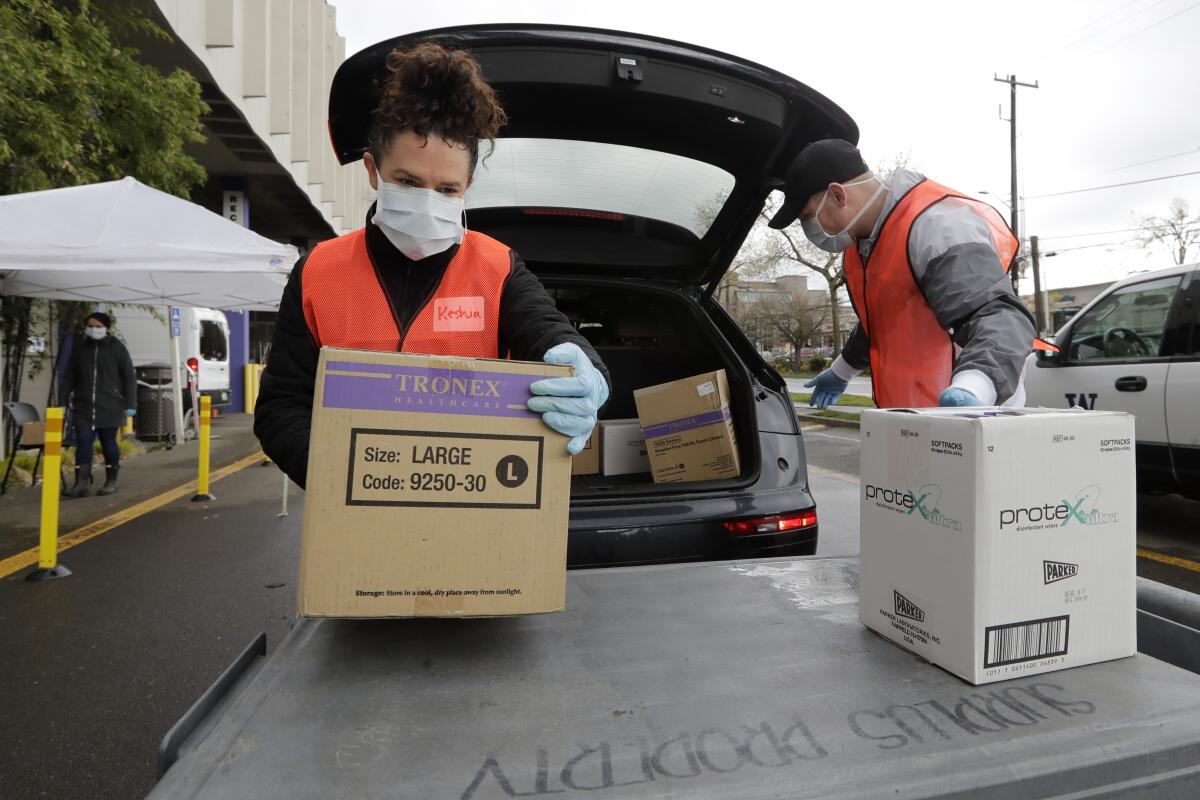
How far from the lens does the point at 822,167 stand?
82.7 inches

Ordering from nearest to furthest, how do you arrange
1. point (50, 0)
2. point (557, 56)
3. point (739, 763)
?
point (739, 763), point (557, 56), point (50, 0)

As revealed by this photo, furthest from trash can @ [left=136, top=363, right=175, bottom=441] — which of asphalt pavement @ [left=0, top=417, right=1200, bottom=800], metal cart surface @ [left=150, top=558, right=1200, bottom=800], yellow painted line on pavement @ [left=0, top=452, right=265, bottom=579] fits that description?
metal cart surface @ [left=150, top=558, right=1200, bottom=800]

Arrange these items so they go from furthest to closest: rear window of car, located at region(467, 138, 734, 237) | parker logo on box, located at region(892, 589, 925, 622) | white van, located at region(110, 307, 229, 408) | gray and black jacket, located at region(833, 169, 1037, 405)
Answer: white van, located at region(110, 307, 229, 408), rear window of car, located at region(467, 138, 734, 237), gray and black jacket, located at region(833, 169, 1037, 405), parker logo on box, located at region(892, 589, 925, 622)

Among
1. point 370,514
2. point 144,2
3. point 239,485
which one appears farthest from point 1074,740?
point 144,2

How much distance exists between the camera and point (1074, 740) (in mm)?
858

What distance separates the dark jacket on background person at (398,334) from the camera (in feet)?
5.11

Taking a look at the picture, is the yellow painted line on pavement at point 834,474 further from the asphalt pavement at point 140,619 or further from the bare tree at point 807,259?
the bare tree at point 807,259

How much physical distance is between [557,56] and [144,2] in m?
8.55

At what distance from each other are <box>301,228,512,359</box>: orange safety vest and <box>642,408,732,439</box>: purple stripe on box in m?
1.46

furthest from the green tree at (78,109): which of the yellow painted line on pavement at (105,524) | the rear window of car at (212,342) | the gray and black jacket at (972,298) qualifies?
the gray and black jacket at (972,298)

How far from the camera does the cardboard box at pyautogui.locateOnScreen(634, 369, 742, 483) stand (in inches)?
115

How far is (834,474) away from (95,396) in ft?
25.3

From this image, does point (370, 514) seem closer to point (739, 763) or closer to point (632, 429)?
point (739, 763)

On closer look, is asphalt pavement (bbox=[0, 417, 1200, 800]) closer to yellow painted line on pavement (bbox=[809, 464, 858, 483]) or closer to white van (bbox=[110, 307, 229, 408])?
yellow painted line on pavement (bbox=[809, 464, 858, 483])
